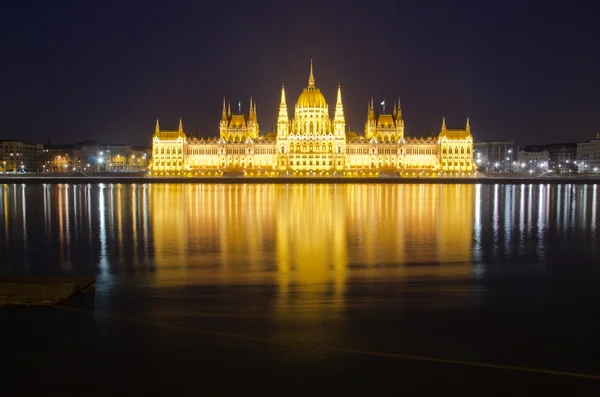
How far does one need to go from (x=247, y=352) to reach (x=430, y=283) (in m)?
6.79

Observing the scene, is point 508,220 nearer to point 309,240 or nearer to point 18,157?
point 309,240

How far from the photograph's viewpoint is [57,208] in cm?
3716

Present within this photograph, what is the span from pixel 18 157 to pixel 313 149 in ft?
272

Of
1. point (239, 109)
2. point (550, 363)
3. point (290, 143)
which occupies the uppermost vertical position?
point (239, 109)

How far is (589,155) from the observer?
145m

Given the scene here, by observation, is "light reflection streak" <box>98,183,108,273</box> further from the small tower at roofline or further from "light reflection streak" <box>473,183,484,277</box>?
the small tower at roofline

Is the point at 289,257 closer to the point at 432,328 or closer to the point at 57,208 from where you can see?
the point at 432,328

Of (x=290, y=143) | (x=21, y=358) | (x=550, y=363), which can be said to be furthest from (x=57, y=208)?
(x=290, y=143)

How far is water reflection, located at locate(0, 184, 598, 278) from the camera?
1666 cm

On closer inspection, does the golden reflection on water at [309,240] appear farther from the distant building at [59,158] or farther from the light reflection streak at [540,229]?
the distant building at [59,158]

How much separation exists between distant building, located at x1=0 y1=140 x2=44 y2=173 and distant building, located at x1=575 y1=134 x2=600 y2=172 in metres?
145

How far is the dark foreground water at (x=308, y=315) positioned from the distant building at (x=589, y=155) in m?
126

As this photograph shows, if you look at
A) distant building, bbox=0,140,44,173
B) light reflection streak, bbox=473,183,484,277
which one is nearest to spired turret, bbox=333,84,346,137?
distant building, bbox=0,140,44,173

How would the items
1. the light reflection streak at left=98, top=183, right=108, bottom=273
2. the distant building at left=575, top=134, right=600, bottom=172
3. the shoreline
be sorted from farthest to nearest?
the distant building at left=575, top=134, right=600, bottom=172, the shoreline, the light reflection streak at left=98, top=183, right=108, bottom=273
